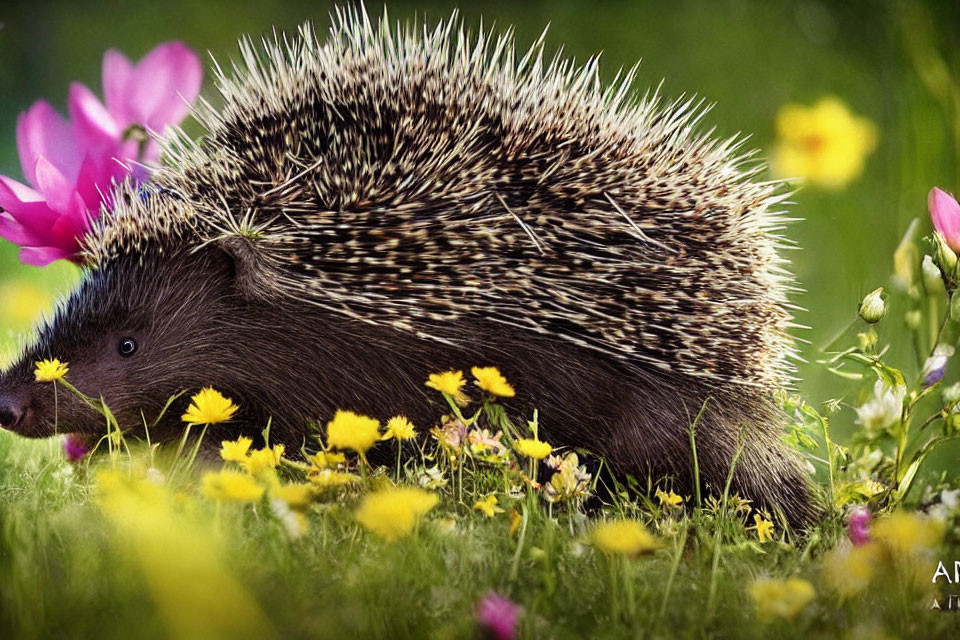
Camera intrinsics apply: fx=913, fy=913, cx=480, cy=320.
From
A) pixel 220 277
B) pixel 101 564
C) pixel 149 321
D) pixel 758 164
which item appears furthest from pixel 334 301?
pixel 758 164

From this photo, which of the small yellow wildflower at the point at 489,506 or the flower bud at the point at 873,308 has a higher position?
the flower bud at the point at 873,308

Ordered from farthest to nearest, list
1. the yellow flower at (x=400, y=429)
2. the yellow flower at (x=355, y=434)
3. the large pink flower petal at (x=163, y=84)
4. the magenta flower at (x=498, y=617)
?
1. the large pink flower petal at (x=163, y=84)
2. the yellow flower at (x=400, y=429)
3. the yellow flower at (x=355, y=434)
4. the magenta flower at (x=498, y=617)

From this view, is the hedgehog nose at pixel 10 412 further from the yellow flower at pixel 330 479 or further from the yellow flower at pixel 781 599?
the yellow flower at pixel 781 599

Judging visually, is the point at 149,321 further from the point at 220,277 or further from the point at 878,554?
the point at 878,554

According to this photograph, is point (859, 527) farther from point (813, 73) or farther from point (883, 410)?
point (813, 73)

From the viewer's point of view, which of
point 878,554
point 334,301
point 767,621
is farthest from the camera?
point 334,301

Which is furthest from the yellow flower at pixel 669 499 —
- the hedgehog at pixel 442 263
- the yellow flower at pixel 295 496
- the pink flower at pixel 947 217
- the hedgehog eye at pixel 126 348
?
the hedgehog eye at pixel 126 348

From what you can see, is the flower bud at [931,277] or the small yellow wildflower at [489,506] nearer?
the small yellow wildflower at [489,506]

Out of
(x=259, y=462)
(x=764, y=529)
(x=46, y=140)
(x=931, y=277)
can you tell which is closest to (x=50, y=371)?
(x=46, y=140)
